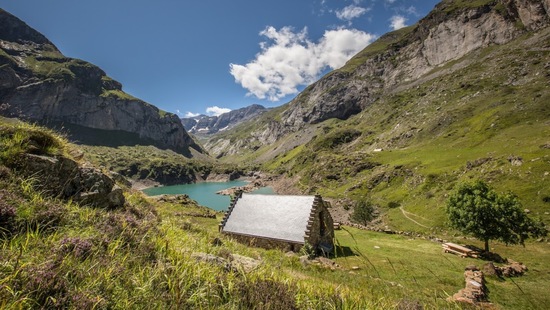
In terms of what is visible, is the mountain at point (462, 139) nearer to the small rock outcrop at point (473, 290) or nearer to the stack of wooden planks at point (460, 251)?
the stack of wooden planks at point (460, 251)

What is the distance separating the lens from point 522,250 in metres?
31.3

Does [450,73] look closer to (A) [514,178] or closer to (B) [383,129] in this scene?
(B) [383,129]

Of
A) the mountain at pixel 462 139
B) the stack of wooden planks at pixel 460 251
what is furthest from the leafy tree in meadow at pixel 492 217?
the mountain at pixel 462 139

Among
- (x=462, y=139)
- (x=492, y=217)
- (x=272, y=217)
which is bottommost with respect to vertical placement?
(x=272, y=217)

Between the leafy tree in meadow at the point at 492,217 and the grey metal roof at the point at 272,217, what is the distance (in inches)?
686

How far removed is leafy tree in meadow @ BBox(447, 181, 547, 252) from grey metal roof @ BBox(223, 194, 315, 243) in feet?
57.1

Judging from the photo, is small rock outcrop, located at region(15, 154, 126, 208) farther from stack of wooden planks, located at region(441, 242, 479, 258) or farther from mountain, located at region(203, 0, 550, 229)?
mountain, located at region(203, 0, 550, 229)

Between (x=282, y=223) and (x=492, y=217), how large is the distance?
73.2ft

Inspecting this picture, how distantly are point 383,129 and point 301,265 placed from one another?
572ft

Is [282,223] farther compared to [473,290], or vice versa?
[282,223]

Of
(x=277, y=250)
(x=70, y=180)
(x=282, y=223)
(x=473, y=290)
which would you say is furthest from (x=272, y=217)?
(x=70, y=180)

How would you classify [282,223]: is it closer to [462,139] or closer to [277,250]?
[277,250]

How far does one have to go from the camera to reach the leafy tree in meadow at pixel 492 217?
90.6ft

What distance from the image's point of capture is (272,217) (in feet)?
98.5
